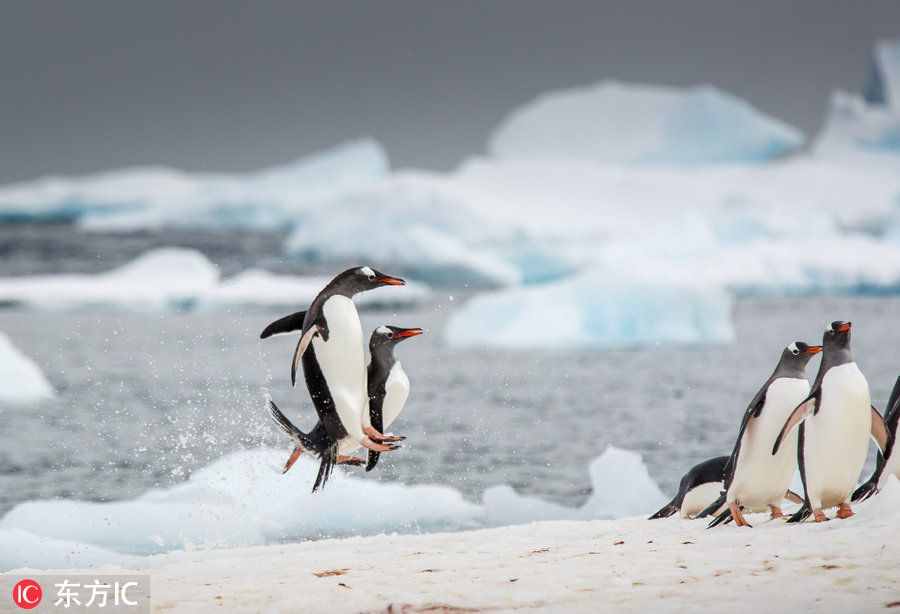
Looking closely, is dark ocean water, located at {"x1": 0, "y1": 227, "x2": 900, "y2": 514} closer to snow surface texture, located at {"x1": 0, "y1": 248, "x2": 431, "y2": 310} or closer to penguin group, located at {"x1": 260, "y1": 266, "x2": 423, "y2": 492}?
snow surface texture, located at {"x1": 0, "y1": 248, "x2": 431, "y2": 310}

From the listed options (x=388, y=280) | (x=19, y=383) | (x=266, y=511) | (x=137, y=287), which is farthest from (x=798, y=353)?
(x=137, y=287)

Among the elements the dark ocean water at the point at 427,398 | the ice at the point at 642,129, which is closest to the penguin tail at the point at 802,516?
the dark ocean water at the point at 427,398

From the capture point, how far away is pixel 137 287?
2630cm

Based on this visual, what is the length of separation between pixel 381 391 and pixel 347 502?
11.0 ft

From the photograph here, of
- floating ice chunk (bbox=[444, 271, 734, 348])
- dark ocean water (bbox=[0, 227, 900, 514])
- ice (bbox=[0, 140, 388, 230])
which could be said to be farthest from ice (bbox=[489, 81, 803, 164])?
floating ice chunk (bbox=[444, 271, 734, 348])

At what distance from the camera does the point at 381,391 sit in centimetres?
520

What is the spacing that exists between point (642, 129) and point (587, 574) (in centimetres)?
4220

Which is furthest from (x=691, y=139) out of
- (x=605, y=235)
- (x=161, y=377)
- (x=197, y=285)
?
(x=161, y=377)

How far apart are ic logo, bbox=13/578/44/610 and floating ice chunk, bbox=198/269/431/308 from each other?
63.0 feet

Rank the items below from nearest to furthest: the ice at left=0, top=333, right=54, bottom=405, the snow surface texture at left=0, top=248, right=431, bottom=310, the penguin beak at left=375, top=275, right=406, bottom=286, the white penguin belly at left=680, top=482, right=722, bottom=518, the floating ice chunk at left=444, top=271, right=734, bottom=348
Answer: the penguin beak at left=375, top=275, right=406, bottom=286, the white penguin belly at left=680, top=482, right=722, bottom=518, the ice at left=0, top=333, right=54, bottom=405, the floating ice chunk at left=444, top=271, right=734, bottom=348, the snow surface texture at left=0, top=248, right=431, bottom=310

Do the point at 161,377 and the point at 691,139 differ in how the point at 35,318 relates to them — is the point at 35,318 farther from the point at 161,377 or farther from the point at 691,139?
the point at 691,139

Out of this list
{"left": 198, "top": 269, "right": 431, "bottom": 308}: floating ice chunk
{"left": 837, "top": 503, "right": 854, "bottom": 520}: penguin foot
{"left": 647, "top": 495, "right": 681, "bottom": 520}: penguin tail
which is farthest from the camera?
{"left": 198, "top": 269, "right": 431, "bottom": 308}: floating ice chunk

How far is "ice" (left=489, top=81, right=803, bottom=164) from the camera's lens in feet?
134

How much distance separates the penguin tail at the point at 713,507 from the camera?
218 inches
